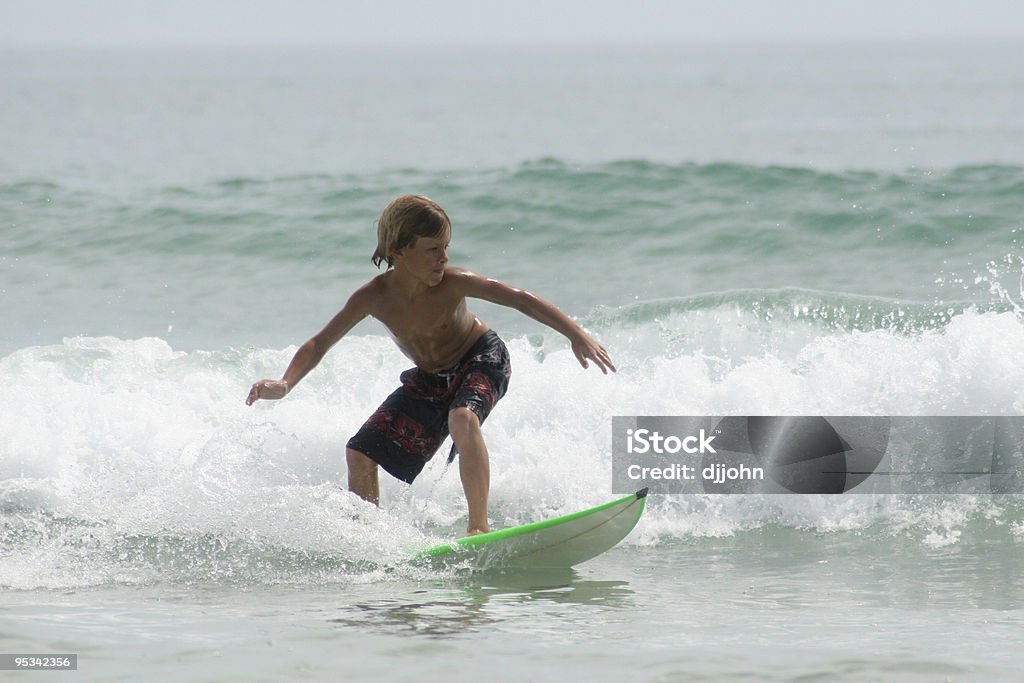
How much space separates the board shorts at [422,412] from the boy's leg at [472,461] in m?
0.22

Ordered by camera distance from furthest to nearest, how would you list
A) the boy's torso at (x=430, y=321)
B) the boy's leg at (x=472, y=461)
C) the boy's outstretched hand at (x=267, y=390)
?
1. the boy's torso at (x=430, y=321)
2. the boy's leg at (x=472, y=461)
3. the boy's outstretched hand at (x=267, y=390)

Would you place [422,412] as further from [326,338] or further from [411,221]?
[411,221]


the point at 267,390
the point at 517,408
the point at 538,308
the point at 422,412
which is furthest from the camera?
the point at 517,408

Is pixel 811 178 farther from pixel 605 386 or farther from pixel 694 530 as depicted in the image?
pixel 694 530

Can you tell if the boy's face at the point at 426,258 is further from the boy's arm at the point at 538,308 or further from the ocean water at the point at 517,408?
the ocean water at the point at 517,408

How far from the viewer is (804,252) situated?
1151cm

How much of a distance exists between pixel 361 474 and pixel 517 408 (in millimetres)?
2107

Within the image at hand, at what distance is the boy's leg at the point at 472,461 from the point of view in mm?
4926

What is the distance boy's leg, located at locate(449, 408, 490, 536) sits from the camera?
16.2 ft

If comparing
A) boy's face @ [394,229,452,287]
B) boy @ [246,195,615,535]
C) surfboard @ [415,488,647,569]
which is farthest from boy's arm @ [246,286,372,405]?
surfboard @ [415,488,647,569]

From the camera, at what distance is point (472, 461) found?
4.93 meters

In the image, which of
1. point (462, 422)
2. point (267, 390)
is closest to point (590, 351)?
point (462, 422)

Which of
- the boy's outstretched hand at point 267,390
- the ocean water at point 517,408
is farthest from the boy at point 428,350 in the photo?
the ocean water at point 517,408

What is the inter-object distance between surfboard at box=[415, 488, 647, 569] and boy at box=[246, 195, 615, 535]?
0.33 feet
